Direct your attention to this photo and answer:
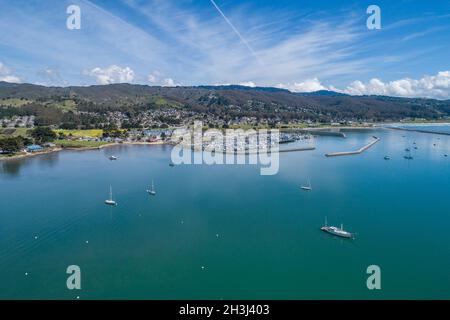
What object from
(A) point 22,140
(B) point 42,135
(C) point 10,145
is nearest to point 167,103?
(B) point 42,135

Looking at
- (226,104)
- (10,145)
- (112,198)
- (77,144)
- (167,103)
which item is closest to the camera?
(112,198)

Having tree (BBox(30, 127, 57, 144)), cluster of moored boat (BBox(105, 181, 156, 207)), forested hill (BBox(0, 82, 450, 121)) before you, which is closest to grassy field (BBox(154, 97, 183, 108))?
forested hill (BBox(0, 82, 450, 121))

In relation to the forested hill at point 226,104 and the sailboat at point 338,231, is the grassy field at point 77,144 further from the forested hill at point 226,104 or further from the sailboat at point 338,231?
the forested hill at point 226,104

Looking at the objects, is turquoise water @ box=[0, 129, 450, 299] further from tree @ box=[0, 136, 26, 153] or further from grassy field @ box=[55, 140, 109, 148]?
grassy field @ box=[55, 140, 109, 148]

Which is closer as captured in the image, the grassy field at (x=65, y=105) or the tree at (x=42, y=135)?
the tree at (x=42, y=135)

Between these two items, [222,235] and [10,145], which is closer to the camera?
[222,235]

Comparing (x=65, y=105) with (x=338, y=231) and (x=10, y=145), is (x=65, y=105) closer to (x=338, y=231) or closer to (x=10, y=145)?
(x=10, y=145)

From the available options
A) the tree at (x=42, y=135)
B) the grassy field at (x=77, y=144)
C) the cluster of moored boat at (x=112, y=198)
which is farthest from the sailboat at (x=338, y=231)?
the tree at (x=42, y=135)

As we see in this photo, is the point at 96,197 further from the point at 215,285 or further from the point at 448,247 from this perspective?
the point at 448,247
